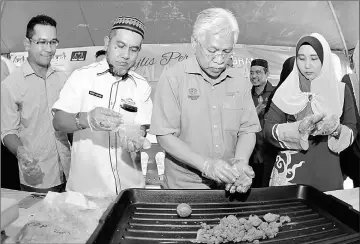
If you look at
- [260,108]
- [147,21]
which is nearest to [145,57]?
[147,21]

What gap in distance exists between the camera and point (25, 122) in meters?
1.99

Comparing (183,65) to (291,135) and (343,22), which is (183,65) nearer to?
(291,135)

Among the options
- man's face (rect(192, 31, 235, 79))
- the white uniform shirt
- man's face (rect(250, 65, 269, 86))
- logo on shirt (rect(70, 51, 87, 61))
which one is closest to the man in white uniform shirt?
the white uniform shirt

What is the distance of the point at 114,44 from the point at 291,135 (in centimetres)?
96

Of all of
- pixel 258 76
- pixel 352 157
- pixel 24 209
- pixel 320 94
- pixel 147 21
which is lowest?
pixel 24 209

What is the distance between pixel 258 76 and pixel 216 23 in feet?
6.02

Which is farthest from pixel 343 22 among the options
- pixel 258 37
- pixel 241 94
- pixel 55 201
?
pixel 55 201

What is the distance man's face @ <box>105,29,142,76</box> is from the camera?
1.66 m

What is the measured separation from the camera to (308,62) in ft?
6.35

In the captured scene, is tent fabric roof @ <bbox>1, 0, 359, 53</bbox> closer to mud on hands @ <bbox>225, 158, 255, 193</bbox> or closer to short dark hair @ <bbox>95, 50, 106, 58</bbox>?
short dark hair @ <bbox>95, 50, 106, 58</bbox>

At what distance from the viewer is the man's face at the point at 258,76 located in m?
3.12

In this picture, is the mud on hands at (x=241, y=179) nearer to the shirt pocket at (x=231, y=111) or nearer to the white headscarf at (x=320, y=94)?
the shirt pocket at (x=231, y=111)

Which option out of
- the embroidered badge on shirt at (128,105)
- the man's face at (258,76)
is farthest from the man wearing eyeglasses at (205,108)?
the man's face at (258,76)

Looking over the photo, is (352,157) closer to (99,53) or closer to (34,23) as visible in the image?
(99,53)
